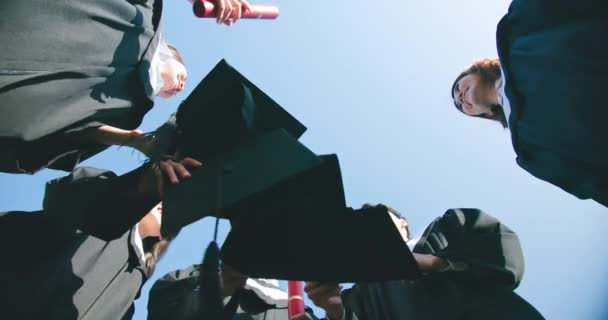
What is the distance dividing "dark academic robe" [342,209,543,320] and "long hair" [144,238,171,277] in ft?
2.51

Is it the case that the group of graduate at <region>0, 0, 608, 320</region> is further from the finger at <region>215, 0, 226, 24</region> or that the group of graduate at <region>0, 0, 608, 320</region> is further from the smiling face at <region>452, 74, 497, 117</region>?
the smiling face at <region>452, 74, 497, 117</region>

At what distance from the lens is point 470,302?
1.36 meters

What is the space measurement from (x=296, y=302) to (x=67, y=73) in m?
0.91

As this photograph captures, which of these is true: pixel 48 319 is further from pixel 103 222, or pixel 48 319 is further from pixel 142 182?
pixel 142 182

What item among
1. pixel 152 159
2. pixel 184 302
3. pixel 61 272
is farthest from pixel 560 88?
pixel 61 272

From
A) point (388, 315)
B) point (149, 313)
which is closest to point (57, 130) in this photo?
point (149, 313)

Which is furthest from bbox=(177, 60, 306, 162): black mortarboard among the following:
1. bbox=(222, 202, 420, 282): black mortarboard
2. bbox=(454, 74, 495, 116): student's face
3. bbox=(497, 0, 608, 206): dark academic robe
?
bbox=(454, 74, 495, 116): student's face

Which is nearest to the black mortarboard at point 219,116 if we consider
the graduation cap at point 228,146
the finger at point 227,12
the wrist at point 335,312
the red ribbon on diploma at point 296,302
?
the graduation cap at point 228,146

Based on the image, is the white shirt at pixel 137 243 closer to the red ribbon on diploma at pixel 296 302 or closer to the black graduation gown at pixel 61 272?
the black graduation gown at pixel 61 272

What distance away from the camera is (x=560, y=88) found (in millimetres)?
1199

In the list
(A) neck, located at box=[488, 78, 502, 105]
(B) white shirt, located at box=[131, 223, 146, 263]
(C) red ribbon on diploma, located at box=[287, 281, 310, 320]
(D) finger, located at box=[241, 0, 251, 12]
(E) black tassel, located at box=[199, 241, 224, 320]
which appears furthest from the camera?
(A) neck, located at box=[488, 78, 502, 105]

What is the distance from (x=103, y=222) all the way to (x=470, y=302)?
118cm

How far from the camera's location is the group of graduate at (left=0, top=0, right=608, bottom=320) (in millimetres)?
1069

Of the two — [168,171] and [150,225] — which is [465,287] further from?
[150,225]
